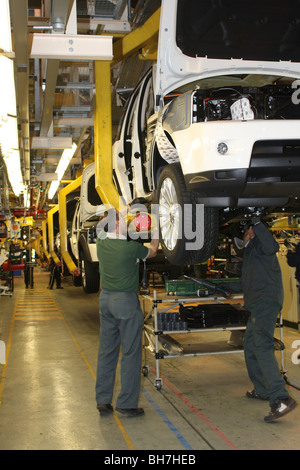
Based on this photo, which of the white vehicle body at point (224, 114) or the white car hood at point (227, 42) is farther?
the white car hood at point (227, 42)

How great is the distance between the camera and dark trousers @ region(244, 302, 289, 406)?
4.28m

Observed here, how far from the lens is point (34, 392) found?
529 centimetres

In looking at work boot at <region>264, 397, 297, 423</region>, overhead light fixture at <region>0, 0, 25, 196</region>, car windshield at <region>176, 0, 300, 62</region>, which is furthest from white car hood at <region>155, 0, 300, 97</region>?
work boot at <region>264, 397, 297, 423</region>

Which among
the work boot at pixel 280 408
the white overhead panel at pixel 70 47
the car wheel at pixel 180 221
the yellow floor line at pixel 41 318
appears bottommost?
the yellow floor line at pixel 41 318

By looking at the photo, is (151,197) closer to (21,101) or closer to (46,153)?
(21,101)

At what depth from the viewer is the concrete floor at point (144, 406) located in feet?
12.8

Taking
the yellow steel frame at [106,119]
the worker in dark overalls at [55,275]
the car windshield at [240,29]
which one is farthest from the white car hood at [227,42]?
the worker in dark overalls at [55,275]

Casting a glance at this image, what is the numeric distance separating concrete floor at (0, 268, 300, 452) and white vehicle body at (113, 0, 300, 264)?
4.67 ft

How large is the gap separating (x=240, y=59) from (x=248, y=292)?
2116 mm

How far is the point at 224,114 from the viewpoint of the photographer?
3.75m

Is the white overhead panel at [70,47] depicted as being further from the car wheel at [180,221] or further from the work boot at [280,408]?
the work boot at [280,408]

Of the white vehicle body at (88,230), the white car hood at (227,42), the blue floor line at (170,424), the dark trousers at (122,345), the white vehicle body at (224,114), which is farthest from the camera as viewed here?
the white vehicle body at (88,230)

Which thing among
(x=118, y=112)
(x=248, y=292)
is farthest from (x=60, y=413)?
(x=118, y=112)

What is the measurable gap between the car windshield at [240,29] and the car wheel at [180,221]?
3.61ft
